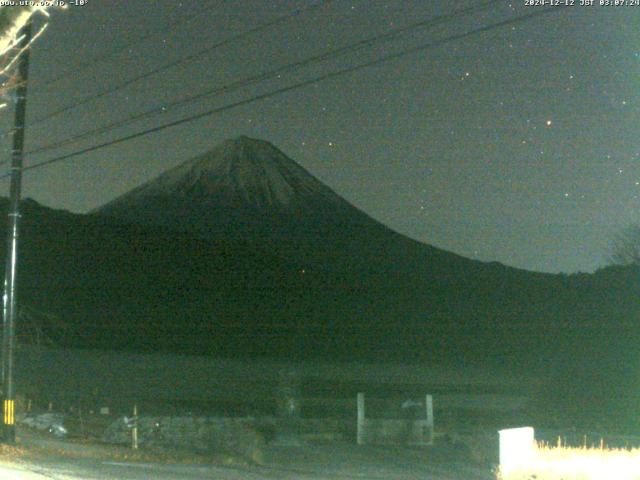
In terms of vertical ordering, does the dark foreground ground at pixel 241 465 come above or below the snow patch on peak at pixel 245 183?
below

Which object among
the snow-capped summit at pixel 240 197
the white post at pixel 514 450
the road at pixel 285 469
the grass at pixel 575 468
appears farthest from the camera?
the snow-capped summit at pixel 240 197

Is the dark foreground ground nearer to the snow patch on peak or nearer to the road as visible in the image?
the road

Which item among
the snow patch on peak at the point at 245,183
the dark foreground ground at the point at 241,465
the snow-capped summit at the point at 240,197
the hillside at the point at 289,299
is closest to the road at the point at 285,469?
the dark foreground ground at the point at 241,465

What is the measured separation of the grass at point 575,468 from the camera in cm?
1279

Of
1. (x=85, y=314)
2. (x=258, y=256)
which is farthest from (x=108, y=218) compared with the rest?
(x=85, y=314)

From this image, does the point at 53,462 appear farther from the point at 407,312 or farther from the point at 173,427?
the point at 407,312

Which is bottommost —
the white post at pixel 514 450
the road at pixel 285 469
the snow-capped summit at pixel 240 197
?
the road at pixel 285 469

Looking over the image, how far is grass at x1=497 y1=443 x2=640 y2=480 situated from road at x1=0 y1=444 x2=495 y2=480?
79 centimetres

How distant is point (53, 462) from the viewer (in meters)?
13.6

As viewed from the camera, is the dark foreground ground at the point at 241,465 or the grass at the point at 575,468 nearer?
the dark foreground ground at the point at 241,465

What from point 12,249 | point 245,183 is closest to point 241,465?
point 12,249

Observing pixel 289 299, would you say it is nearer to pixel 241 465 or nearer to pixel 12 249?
pixel 12 249

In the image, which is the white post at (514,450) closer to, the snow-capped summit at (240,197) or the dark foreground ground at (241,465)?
the dark foreground ground at (241,465)

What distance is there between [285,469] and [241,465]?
752 millimetres
